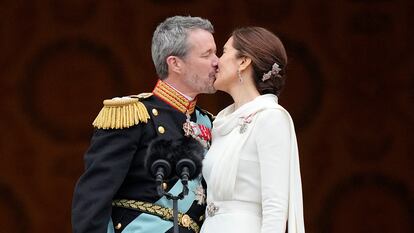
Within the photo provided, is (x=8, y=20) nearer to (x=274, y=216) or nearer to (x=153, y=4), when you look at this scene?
(x=153, y=4)

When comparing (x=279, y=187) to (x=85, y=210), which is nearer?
(x=279, y=187)

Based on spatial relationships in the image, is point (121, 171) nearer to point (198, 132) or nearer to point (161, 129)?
Answer: point (161, 129)

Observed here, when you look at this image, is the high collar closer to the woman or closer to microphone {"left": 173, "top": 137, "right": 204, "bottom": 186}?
the woman

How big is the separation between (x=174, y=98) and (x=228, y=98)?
214cm

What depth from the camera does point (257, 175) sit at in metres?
3.35

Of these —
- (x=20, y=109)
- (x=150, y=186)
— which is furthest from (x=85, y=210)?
(x=20, y=109)

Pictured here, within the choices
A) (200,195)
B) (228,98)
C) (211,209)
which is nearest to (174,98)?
(200,195)

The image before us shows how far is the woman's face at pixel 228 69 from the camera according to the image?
11.5 feet

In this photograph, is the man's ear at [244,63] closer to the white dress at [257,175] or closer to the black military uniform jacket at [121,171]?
the white dress at [257,175]

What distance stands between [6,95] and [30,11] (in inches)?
16.4

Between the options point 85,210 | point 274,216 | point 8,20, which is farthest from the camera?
point 8,20

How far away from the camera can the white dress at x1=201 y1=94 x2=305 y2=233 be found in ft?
10.8

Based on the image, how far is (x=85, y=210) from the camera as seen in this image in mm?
3494

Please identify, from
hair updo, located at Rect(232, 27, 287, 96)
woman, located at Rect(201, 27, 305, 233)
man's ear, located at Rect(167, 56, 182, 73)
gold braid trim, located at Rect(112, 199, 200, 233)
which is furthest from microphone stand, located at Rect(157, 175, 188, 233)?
man's ear, located at Rect(167, 56, 182, 73)
